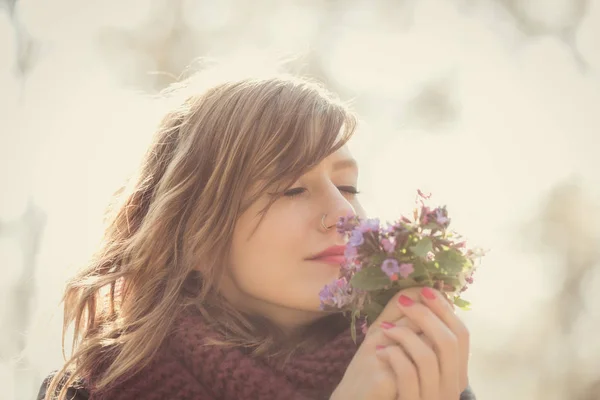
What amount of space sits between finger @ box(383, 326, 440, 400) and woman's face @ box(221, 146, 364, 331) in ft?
1.67

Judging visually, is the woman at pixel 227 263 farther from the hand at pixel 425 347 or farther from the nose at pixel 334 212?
the hand at pixel 425 347

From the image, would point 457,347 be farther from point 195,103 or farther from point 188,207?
point 195,103

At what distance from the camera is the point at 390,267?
214cm

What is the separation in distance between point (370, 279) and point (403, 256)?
0.11 metres

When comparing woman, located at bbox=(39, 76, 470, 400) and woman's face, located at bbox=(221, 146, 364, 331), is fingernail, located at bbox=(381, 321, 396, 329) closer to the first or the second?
woman, located at bbox=(39, 76, 470, 400)

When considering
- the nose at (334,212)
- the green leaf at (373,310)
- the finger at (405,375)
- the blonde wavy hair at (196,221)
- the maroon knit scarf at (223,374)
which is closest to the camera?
the finger at (405,375)

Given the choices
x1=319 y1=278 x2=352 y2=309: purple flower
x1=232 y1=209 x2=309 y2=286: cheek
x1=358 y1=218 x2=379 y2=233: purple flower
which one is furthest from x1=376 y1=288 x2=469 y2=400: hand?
x1=232 y1=209 x2=309 y2=286: cheek

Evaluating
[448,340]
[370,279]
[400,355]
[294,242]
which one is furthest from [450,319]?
[294,242]

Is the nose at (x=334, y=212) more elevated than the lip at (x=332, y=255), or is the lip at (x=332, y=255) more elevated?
the nose at (x=334, y=212)

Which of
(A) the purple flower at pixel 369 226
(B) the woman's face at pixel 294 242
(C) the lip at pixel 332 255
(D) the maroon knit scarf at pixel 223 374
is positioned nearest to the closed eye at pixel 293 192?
(B) the woman's face at pixel 294 242

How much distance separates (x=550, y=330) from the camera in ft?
30.9

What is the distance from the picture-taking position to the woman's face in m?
2.71

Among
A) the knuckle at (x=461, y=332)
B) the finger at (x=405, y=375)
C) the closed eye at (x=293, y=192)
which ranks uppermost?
the closed eye at (x=293, y=192)

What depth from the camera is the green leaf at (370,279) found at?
7.14ft
